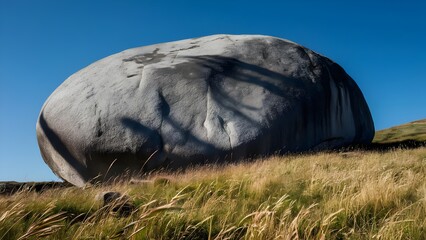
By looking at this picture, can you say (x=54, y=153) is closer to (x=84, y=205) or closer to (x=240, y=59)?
(x=240, y=59)

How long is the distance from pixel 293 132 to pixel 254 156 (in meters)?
2.06

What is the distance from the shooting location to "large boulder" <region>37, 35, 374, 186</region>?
11.9 metres

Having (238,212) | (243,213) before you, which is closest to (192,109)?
(238,212)

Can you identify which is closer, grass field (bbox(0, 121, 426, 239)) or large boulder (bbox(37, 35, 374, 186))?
Result: grass field (bbox(0, 121, 426, 239))

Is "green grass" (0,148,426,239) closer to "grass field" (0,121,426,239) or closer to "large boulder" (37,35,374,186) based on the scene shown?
"grass field" (0,121,426,239)

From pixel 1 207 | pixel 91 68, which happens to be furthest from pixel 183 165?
pixel 1 207

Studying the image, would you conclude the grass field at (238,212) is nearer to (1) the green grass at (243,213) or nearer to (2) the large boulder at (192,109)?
(1) the green grass at (243,213)

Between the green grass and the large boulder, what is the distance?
407cm

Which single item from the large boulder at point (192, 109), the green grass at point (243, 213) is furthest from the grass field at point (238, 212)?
the large boulder at point (192, 109)

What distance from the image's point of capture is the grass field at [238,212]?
297cm

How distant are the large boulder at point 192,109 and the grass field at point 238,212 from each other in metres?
4.00

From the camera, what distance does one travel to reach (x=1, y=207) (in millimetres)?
3689

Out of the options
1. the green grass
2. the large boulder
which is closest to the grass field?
the green grass

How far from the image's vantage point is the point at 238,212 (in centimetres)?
464
